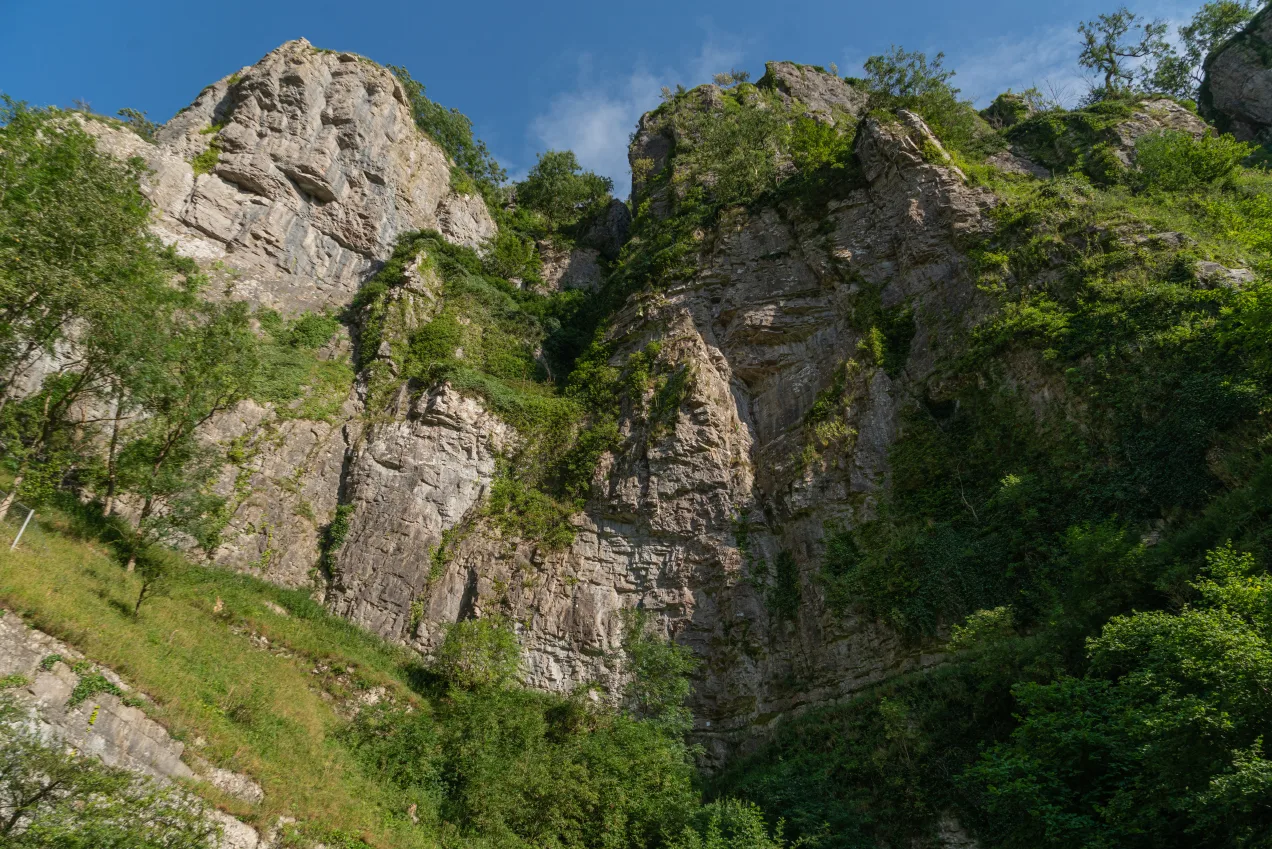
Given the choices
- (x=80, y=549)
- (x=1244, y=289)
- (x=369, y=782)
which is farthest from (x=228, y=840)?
(x=1244, y=289)

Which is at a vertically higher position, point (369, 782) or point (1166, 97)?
point (1166, 97)

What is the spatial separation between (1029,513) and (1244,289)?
601cm

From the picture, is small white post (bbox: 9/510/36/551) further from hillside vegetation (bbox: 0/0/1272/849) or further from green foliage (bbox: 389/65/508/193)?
green foliage (bbox: 389/65/508/193)

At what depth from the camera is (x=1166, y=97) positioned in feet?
92.9

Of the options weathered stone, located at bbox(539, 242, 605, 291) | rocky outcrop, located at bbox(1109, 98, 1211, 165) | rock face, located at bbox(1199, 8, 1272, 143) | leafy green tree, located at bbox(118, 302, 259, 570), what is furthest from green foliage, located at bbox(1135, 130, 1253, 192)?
leafy green tree, located at bbox(118, 302, 259, 570)

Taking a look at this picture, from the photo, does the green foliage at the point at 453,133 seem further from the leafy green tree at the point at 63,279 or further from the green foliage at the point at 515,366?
the leafy green tree at the point at 63,279

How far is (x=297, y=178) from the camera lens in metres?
26.5

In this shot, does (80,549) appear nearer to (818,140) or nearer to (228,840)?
(228,840)

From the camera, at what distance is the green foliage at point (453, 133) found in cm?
3372

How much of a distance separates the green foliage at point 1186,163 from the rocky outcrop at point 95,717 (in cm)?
2804

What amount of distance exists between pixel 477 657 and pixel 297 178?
19.9m

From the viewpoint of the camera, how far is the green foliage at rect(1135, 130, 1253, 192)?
22.4 meters

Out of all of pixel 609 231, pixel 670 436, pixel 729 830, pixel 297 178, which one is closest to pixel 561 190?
pixel 609 231

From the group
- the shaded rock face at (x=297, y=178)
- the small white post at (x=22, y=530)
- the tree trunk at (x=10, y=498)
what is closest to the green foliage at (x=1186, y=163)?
the shaded rock face at (x=297, y=178)
